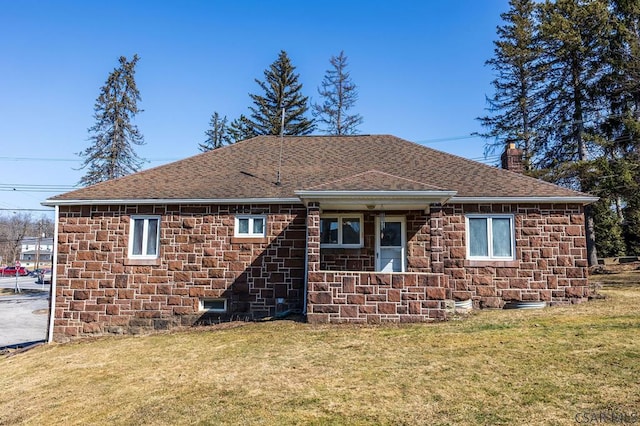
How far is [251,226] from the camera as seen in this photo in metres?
11.0

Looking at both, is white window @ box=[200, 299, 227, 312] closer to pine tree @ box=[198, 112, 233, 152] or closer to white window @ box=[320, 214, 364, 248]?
white window @ box=[320, 214, 364, 248]

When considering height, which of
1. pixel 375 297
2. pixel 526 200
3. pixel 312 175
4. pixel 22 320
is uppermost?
pixel 312 175

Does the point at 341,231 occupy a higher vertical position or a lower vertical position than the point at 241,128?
lower

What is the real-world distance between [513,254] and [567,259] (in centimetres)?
138

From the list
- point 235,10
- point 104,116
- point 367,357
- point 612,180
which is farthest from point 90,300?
point 104,116

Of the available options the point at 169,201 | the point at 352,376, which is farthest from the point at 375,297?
the point at 169,201

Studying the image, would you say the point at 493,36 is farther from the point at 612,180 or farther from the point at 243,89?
the point at 243,89

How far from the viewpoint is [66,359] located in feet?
28.2

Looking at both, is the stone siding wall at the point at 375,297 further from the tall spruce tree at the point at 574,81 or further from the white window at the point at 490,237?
the tall spruce tree at the point at 574,81

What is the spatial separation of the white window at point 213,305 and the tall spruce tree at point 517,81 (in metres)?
20.0

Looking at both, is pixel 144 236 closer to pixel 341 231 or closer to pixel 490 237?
pixel 341 231

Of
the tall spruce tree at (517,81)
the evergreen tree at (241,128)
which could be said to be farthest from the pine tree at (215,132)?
the tall spruce tree at (517,81)

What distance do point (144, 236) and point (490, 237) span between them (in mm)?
9184

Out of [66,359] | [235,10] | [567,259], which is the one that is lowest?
[66,359]
